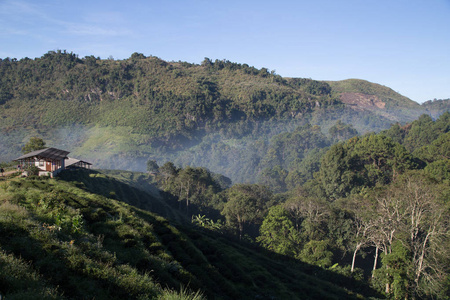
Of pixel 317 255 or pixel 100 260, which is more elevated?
pixel 100 260

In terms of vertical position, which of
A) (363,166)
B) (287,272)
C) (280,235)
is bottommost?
(280,235)

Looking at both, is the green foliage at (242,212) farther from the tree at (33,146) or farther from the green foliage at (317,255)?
the tree at (33,146)

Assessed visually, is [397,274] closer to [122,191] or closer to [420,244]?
[420,244]

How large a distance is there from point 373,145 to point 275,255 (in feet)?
183

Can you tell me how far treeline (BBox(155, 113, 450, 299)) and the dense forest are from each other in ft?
0.85

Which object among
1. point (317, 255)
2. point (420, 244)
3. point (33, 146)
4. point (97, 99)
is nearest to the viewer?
point (420, 244)

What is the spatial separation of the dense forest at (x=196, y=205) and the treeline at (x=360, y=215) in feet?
0.85

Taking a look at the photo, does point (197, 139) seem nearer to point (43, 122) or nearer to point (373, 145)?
point (43, 122)

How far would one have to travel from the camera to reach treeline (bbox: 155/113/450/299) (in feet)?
96.1

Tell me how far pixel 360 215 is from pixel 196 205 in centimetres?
3584

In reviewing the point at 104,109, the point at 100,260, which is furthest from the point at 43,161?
the point at 104,109

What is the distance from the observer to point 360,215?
42.4 meters

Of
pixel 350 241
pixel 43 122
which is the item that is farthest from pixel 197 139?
pixel 350 241

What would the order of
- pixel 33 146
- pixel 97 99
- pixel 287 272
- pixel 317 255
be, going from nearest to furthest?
pixel 287 272 < pixel 317 255 < pixel 33 146 < pixel 97 99
